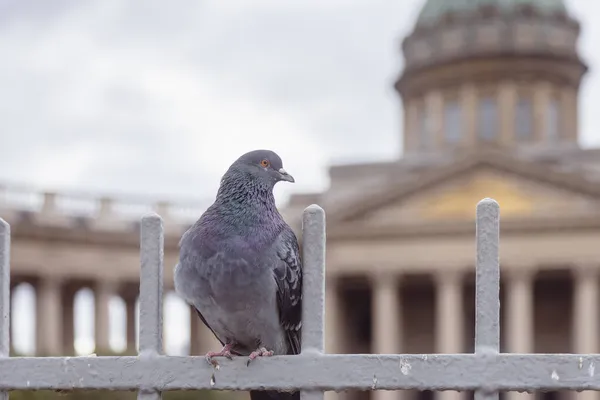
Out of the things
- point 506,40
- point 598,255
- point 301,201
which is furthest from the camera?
point 506,40

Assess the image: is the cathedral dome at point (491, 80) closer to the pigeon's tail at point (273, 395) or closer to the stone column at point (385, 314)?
the stone column at point (385, 314)

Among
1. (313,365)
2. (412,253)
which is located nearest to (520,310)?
(412,253)

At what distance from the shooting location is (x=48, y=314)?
53.2m

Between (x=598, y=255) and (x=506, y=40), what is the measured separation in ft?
80.0

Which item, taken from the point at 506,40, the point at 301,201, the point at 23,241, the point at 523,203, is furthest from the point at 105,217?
the point at 506,40

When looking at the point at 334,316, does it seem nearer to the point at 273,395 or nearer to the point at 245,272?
the point at 273,395

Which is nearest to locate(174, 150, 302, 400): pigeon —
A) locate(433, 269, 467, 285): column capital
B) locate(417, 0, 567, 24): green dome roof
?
locate(433, 269, 467, 285): column capital

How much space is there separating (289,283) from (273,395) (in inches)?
21.9

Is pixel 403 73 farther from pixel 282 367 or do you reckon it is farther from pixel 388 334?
pixel 282 367

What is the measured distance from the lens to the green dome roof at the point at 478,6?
76.6m

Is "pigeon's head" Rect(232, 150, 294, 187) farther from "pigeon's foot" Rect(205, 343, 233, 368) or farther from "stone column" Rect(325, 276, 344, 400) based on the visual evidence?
"stone column" Rect(325, 276, 344, 400)

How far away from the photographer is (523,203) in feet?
177

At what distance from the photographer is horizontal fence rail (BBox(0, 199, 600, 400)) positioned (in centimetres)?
479

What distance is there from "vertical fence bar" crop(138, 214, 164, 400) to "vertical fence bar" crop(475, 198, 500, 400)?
1.41m
